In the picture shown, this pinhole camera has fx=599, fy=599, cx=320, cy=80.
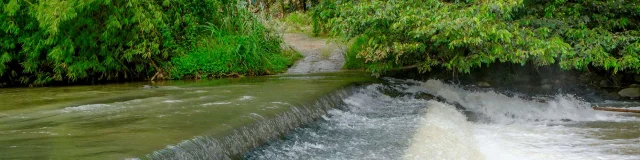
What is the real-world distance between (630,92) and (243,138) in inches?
349

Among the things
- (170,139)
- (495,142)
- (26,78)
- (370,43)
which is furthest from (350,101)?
(26,78)

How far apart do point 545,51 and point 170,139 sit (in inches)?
268

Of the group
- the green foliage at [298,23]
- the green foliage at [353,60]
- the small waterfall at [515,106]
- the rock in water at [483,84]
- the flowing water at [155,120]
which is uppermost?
the green foliage at [298,23]

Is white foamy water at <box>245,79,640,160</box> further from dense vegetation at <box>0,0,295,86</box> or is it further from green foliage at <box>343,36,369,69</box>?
dense vegetation at <box>0,0,295,86</box>

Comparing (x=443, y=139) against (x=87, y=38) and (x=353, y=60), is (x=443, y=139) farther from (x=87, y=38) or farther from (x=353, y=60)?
(x=87, y=38)

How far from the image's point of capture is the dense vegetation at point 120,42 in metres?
11.5

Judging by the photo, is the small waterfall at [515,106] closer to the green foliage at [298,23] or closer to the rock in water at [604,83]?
the rock in water at [604,83]

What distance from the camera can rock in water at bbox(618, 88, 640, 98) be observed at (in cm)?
1135

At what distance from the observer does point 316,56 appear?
621 inches

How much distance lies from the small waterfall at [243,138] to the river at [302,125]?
1 centimetres

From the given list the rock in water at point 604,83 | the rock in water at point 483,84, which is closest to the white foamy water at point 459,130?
the rock in water at point 483,84

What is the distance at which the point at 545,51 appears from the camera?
9.64 meters

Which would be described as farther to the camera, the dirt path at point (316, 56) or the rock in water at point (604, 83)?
the dirt path at point (316, 56)

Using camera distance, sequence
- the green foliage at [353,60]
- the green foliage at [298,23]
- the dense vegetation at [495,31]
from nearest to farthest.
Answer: the dense vegetation at [495,31]
the green foliage at [353,60]
the green foliage at [298,23]
